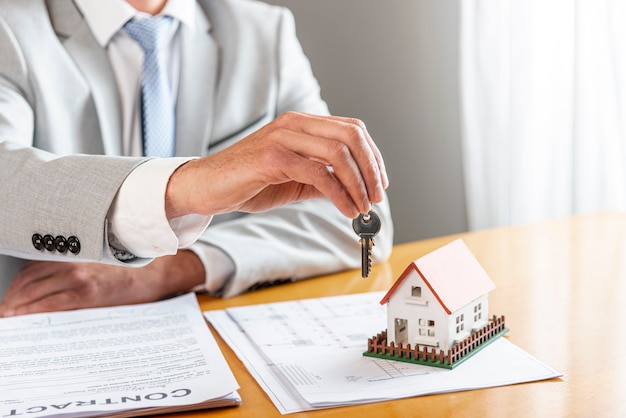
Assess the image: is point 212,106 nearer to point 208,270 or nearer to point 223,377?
point 208,270

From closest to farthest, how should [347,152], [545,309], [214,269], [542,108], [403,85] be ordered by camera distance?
[347,152], [545,309], [214,269], [542,108], [403,85]

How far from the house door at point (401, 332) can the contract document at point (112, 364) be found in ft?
0.64

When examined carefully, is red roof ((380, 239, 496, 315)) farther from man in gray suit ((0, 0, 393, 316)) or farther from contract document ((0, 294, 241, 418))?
contract document ((0, 294, 241, 418))

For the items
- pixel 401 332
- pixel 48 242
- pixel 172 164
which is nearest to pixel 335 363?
pixel 401 332

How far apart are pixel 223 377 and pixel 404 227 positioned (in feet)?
5.41

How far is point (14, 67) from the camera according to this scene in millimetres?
1350

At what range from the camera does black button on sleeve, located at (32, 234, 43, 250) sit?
3.50 ft

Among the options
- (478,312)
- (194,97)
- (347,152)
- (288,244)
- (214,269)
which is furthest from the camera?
(194,97)

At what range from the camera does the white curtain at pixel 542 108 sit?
1945mm

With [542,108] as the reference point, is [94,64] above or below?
above

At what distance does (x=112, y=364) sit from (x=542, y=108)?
1.51m

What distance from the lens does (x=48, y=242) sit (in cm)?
106

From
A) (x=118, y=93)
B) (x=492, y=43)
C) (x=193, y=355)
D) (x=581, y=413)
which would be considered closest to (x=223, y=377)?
(x=193, y=355)

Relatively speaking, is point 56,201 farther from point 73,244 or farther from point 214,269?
point 214,269
